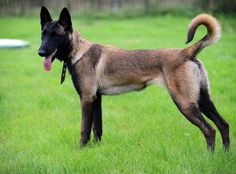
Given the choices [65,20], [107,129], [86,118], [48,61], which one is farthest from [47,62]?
[107,129]

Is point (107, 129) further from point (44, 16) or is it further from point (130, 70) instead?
point (44, 16)

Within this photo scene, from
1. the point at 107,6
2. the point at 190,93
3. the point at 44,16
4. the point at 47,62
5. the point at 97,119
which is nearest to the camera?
the point at 190,93

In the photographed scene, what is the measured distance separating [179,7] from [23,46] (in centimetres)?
982

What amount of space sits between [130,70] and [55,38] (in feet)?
3.15

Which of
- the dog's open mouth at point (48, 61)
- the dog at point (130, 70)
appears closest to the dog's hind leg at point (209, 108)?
the dog at point (130, 70)

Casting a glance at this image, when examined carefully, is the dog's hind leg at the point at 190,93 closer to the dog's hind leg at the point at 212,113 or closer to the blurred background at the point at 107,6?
the dog's hind leg at the point at 212,113

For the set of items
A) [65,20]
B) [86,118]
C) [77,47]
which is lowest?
[86,118]

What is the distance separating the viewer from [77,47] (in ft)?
18.2

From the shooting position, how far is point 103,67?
547 cm

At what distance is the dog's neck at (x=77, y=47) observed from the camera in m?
5.47

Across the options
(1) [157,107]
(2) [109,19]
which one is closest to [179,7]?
(2) [109,19]

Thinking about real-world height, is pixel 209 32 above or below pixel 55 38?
above

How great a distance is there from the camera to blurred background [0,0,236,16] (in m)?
21.3

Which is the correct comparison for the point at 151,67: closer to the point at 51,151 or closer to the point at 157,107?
the point at 51,151
